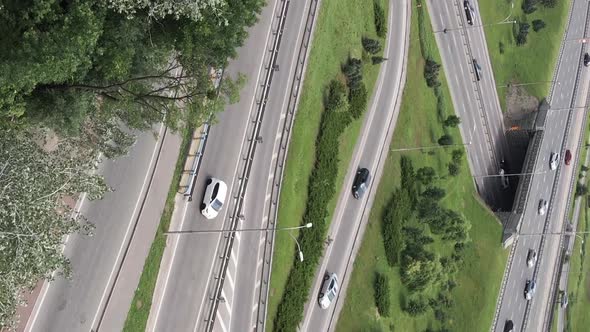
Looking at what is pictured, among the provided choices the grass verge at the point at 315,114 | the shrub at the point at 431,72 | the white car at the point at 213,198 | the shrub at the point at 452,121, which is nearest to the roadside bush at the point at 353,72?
the grass verge at the point at 315,114

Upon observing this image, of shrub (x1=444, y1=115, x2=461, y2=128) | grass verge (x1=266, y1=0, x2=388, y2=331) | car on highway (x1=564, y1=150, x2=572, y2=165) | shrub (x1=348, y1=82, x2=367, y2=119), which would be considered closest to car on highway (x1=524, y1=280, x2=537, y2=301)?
car on highway (x1=564, y1=150, x2=572, y2=165)

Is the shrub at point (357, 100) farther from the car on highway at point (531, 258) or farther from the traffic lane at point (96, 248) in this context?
the car on highway at point (531, 258)

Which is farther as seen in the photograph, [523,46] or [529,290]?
[523,46]

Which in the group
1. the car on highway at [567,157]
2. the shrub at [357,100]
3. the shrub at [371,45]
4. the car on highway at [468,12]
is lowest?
the shrub at [357,100]

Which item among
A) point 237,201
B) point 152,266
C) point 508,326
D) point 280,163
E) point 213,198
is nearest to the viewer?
point 152,266

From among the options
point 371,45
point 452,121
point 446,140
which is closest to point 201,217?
point 371,45

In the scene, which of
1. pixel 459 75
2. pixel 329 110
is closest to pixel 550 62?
pixel 459 75

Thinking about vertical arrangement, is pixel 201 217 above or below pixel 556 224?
below

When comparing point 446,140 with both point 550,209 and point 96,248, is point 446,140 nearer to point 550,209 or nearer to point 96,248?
point 550,209
